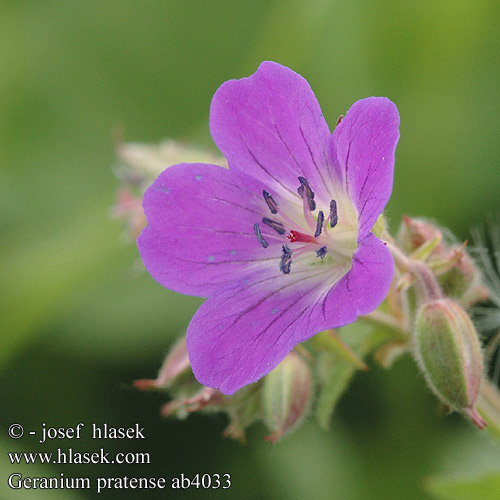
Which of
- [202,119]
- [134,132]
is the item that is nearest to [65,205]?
[134,132]

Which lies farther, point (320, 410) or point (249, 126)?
point (320, 410)

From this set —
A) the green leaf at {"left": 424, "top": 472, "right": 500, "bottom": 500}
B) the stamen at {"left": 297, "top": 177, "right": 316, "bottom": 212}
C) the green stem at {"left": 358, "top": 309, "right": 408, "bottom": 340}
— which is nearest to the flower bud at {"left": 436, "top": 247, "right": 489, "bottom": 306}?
the green stem at {"left": 358, "top": 309, "right": 408, "bottom": 340}

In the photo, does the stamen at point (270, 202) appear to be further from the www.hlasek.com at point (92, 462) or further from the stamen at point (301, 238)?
the www.hlasek.com at point (92, 462)

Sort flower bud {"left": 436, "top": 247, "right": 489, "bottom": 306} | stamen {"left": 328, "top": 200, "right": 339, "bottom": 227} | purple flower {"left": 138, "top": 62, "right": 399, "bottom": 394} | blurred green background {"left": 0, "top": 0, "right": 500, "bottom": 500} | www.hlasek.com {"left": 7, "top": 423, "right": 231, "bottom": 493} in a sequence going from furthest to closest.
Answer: blurred green background {"left": 0, "top": 0, "right": 500, "bottom": 500}
www.hlasek.com {"left": 7, "top": 423, "right": 231, "bottom": 493}
flower bud {"left": 436, "top": 247, "right": 489, "bottom": 306}
stamen {"left": 328, "top": 200, "right": 339, "bottom": 227}
purple flower {"left": 138, "top": 62, "right": 399, "bottom": 394}

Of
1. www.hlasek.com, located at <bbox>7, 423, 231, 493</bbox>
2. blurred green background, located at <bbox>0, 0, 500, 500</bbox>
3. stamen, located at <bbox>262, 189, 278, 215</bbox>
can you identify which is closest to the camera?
stamen, located at <bbox>262, 189, 278, 215</bbox>

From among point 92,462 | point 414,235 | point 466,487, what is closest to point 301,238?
point 414,235

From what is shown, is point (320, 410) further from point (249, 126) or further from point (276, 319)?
point (249, 126)

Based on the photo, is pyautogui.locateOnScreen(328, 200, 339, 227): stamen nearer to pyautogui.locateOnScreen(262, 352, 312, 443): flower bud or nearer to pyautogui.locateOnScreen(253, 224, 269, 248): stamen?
pyautogui.locateOnScreen(253, 224, 269, 248): stamen
